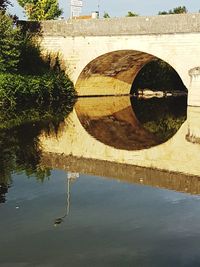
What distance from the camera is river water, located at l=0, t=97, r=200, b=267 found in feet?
20.4

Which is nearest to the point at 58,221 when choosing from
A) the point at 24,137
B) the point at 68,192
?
the point at 68,192

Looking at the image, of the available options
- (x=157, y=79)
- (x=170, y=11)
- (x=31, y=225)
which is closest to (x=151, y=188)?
(x=31, y=225)

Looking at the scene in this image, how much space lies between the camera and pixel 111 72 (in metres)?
27.0

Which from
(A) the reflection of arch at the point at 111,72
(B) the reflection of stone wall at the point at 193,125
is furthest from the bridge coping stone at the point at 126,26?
(B) the reflection of stone wall at the point at 193,125

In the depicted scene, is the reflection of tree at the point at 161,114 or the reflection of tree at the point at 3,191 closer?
the reflection of tree at the point at 3,191

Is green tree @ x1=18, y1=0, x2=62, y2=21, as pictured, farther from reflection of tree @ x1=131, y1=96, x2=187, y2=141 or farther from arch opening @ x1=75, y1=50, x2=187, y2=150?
reflection of tree @ x1=131, y1=96, x2=187, y2=141

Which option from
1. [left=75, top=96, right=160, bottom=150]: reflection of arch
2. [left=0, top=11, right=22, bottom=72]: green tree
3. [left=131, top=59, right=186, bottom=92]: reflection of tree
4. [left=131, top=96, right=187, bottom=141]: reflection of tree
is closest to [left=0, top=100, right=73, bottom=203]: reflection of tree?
[left=75, top=96, right=160, bottom=150]: reflection of arch

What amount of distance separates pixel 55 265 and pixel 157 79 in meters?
26.2

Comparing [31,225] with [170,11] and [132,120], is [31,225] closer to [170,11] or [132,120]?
[132,120]

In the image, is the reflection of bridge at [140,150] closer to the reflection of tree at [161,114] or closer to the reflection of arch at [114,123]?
the reflection of arch at [114,123]

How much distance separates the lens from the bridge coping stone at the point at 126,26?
20750 mm

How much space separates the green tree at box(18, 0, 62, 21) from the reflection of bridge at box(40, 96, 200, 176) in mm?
31101

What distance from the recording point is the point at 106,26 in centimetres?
2355

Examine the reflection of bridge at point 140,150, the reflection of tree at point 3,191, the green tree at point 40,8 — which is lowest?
the reflection of tree at point 3,191
